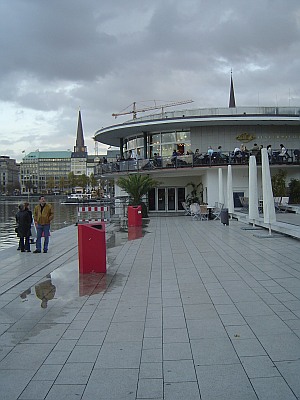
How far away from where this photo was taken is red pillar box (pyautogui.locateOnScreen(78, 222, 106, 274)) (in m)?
8.99

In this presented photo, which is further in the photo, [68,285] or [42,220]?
[42,220]

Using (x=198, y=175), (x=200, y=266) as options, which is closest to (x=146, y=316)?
(x=200, y=266)

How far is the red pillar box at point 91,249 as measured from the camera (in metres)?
8.99

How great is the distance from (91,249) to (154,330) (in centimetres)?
406

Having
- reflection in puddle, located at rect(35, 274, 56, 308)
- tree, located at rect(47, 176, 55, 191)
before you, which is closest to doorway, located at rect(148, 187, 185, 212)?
reflection in puddle, located at rect(35, 274, 56, 308)

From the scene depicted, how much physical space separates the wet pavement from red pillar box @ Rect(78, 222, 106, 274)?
0.39 meters

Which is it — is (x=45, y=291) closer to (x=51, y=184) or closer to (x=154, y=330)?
(x=154, y=330)

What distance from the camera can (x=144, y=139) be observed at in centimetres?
3603

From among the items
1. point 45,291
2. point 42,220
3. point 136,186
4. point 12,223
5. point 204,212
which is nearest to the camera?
point 45,291

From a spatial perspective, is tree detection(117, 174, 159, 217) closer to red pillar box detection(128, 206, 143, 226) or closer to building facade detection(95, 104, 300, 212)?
building facade detection(95, 104, 300, 212)

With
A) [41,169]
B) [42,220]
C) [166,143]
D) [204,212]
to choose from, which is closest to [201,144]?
[166,143]

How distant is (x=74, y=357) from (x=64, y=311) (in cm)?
188

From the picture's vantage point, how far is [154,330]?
5270 millimetres

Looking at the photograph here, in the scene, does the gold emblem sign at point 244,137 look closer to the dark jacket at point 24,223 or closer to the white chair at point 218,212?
the white chair at point 218,212
